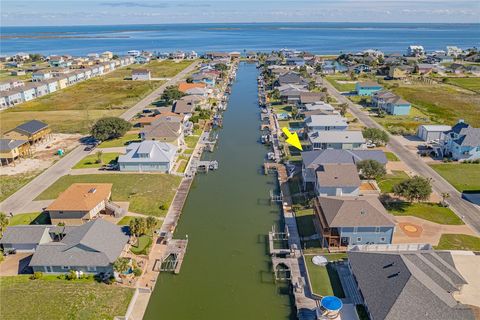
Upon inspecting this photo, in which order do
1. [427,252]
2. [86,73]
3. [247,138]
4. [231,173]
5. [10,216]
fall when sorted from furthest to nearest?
[86,73], [247,138], [231,173], [10,216], [427,252]

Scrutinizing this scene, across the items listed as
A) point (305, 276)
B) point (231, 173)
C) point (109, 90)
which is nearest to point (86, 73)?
point (109, 90)

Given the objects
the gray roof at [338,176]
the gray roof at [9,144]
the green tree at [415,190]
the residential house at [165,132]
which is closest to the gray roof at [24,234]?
the gray roof at [9,144]

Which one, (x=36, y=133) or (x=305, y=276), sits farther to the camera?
(x=36, y=133)

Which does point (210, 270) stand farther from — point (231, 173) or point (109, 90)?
point (109, 90)

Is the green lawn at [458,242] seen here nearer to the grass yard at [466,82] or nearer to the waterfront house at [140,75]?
the grass yard at [466,82]

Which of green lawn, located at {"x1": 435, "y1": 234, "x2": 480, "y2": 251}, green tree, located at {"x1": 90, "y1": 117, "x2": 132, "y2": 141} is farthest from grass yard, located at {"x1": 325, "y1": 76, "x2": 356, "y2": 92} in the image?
green lawn, located at {"x1": 435, "y1": 234, "x2": 480, "y2": 251}
